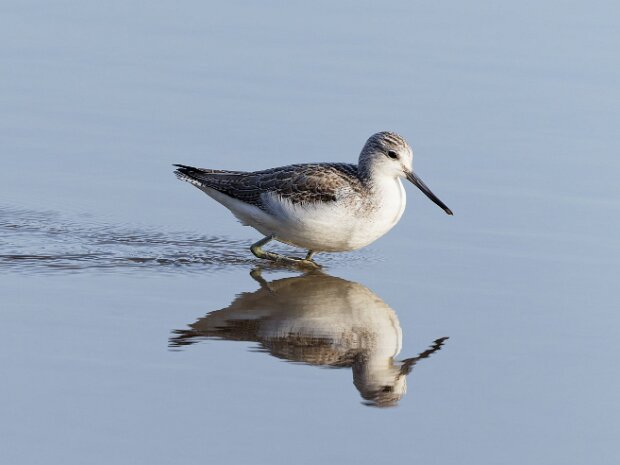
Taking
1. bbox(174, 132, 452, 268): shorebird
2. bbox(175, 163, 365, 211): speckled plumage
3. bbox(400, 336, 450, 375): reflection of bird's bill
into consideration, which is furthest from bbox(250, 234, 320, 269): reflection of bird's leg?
bbox(400, 336, 450, 375): reflection of bird's bill

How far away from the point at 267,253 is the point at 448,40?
5.67 metres

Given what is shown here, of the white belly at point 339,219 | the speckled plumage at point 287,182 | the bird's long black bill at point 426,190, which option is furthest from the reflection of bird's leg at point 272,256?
the bird's long black bill at point 426,190

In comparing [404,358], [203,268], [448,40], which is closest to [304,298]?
[203,268]

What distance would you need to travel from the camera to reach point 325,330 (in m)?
9.07

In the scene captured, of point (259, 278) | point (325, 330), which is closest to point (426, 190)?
point (259, 278)

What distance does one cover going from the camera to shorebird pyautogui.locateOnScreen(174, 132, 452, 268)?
10570mm

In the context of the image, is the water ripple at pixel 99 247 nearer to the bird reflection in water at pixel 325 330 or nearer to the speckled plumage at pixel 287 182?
the speckled plumage at pixel 287 182

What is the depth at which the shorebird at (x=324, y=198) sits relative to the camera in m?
10.6

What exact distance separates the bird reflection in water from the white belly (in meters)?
0.36

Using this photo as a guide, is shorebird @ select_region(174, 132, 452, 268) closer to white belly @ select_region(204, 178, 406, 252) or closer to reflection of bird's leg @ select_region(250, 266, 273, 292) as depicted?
white belly @ select_region(204, 178, 406, 252)

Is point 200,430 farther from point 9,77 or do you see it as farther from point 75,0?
point 75,0

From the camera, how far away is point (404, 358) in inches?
336

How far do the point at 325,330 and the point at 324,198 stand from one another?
5.75 feet

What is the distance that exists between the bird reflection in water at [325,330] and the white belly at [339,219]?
361mm
